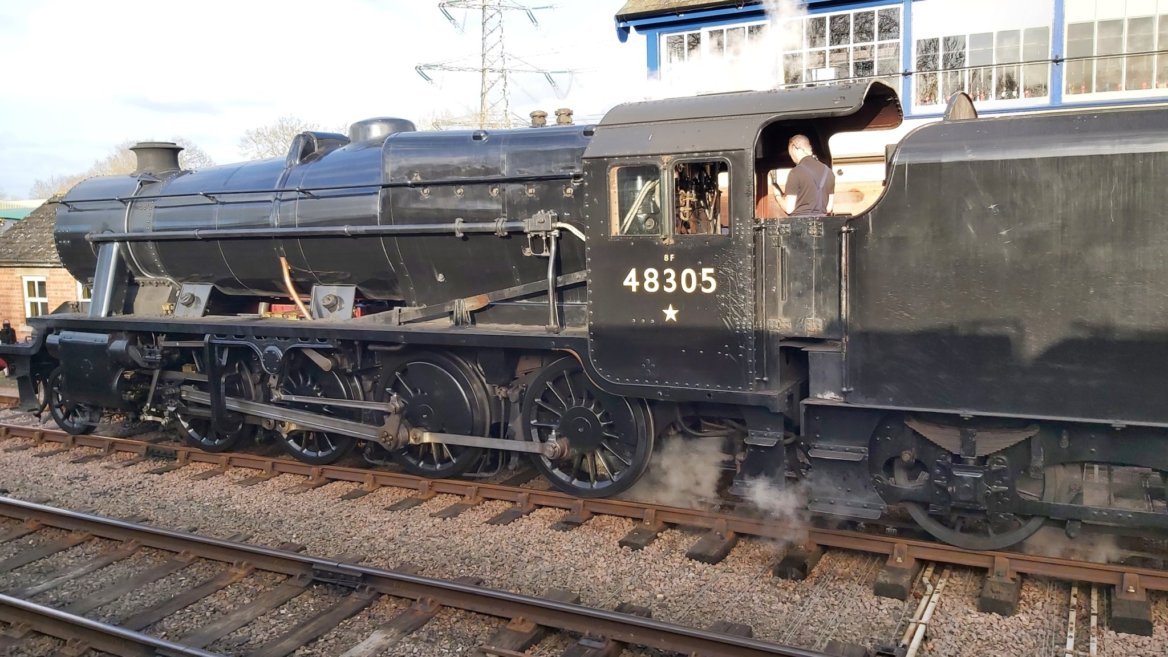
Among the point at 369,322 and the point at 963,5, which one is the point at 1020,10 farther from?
the point at 369,322

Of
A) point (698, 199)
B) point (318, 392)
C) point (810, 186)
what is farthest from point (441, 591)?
point (810, 186)

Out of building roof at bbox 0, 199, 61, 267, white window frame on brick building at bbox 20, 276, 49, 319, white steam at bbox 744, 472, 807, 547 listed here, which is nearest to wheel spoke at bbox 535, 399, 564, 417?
white steam at bbox 744, 472, 807, 547

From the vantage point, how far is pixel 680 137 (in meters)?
5.80

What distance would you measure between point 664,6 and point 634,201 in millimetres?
11255

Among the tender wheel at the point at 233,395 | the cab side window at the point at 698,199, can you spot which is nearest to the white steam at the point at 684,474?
the cab side window at the point at 698,199

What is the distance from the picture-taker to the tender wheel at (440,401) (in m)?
7.41

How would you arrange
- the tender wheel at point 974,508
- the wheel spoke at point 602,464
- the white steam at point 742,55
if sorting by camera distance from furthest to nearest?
the white steam at point 742,55 < the wheel spoke at point 602,464 < the tender wheel at point 974,508

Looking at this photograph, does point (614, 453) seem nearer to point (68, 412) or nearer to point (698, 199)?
point (698, 199)

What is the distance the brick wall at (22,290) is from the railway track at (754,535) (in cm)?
1470

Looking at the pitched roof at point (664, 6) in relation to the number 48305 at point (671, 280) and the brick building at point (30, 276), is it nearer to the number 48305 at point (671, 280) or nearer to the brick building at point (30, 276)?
the number 48305 at point (671, 280)

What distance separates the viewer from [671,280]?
5840 millimetres

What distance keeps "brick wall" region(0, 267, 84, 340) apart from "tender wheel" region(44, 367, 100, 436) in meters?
12.5

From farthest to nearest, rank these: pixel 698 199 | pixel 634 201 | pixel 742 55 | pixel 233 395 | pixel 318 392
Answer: pixel 742 55 → pixel 233 395 → pixel 318 392 → pixel 698 199 → pixel 634 201

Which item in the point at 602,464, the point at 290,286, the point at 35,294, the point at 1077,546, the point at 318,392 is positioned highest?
the point at 290,286
